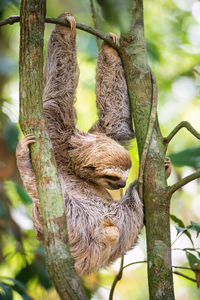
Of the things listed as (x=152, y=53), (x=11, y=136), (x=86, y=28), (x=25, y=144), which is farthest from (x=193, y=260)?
(x=152, y=53)

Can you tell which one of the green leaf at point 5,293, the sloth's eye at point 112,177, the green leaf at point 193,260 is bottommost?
the green leaf at point 5,293

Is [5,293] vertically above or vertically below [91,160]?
below

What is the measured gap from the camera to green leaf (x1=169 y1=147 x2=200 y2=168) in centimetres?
362

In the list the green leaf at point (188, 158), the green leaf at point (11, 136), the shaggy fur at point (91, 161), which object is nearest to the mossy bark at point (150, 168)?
the green leaf at point (188, 158)

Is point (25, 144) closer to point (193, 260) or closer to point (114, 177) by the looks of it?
point (114, 177)

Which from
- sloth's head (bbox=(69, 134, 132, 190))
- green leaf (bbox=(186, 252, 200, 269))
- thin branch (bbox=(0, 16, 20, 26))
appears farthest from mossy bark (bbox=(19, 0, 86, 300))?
green leaf (bbox=(186, 252, 200, 269))

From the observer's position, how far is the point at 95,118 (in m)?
7.25

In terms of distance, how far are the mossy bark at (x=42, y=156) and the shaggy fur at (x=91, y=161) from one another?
370 millimetres

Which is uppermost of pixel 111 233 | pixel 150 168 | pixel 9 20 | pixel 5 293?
pixel 9 20

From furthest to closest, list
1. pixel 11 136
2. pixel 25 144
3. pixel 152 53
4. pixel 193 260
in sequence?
1. pixel 152 53
2. pixel 11 136
3. pixel 193 260
4. pixel 25 144

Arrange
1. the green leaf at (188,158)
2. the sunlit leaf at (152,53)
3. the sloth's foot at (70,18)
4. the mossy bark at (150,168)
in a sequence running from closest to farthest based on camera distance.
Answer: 1. the mossy bark at (150,168)
2. the green leaf at (188,158)
3. the sloth's foot at (70,18)
4. the sunlit leaf at (152,53)

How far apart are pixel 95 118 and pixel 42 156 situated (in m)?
4.30

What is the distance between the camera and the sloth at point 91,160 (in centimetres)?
405

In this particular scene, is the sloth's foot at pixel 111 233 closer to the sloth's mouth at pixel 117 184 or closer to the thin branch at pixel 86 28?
the sloth's mouth at pixel 117 184
